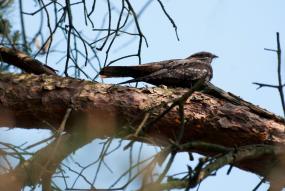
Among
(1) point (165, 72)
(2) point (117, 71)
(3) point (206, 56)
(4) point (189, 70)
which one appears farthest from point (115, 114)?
(3) point (206, 56)

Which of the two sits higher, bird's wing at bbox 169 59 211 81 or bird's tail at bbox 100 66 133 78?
bird's tail at bbox 100 66 133 78

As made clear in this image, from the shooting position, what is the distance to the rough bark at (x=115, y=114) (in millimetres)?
4621

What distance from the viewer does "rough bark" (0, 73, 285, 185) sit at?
462 cm

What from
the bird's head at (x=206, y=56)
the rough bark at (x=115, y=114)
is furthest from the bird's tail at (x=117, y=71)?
the bird's head at (x=206, y=56)

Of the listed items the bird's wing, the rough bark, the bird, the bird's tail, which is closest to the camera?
the rough bark

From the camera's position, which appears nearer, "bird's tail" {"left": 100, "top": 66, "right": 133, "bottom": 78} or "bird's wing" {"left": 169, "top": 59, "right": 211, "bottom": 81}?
"bird's tail" {"left": 100, "top": 66, "right": 133, "bottom": 78}

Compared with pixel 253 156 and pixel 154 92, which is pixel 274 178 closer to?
pixel 253 156

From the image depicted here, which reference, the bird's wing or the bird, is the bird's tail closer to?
the bird

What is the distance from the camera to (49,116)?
4.67 meters

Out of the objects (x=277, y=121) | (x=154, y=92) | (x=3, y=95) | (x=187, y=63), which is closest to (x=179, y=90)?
(x=154, y=92)

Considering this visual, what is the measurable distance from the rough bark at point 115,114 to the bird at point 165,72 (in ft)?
4.92

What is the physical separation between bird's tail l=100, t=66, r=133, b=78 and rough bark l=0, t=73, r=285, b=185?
1493 mm

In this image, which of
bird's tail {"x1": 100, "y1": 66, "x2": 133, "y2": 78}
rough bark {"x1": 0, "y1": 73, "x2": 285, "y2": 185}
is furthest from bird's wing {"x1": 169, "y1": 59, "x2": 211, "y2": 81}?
rough bark {"x1": 0, "y1": 73, "x2": 285, "y2": 185}

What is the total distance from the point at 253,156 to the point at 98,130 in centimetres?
140
